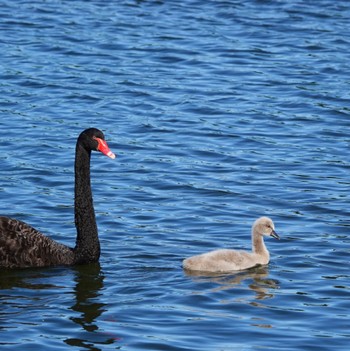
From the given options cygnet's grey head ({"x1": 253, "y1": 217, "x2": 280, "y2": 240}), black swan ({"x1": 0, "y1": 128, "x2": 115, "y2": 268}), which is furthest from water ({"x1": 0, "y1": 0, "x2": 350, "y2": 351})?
cygnet's grey head ({"x1": 253, "y1": 217, "x2": 280, "y2": 240})

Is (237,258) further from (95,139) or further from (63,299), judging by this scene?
(95,139)

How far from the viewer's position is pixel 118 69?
683 inches

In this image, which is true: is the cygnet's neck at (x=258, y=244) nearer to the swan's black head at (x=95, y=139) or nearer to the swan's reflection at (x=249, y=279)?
the swan's reflection at (x=249, y=279)

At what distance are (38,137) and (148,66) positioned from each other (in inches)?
151

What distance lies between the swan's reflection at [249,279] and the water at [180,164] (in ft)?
0.07

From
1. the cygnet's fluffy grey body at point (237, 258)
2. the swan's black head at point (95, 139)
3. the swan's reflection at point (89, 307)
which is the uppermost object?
the swan's black head at point (95, 139)

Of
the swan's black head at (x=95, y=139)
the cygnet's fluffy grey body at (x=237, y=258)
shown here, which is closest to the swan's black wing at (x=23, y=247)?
the swan's black head at (x=95, y=139)

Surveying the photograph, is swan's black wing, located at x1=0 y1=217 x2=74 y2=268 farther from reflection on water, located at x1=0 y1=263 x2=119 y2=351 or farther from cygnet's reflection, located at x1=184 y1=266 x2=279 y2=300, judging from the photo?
cygnet's reflection, located at x1=184 y1=266 x2=279 y2=300

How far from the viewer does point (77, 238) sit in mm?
10188

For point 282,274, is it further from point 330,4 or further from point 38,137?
point 330,4

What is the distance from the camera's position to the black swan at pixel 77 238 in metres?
9.88

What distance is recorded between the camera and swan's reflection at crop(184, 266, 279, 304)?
9.29 m

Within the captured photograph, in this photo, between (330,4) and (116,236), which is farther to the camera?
(330,4)

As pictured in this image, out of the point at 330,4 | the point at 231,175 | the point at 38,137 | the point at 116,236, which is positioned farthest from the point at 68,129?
the point at 330,4
